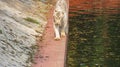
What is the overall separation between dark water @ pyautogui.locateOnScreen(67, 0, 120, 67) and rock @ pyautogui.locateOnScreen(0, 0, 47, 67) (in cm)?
147

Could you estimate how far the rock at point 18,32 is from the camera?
44.3 feet

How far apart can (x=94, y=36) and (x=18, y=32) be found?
4.68 m

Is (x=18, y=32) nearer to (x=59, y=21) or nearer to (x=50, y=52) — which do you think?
(x=59, y=21)

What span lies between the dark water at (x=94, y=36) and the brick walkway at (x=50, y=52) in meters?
0.57

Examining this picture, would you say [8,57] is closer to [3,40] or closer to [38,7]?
[3,40]

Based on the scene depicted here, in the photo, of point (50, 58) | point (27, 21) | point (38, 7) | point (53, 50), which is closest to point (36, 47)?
point (53, 50)

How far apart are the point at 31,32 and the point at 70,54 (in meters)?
2.35

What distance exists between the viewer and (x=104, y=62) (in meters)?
16.0

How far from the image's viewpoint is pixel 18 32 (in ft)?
57.2

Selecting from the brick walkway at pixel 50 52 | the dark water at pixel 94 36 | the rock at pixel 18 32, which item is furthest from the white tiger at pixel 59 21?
the rock at pixel 18 32

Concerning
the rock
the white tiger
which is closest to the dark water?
the white tiger

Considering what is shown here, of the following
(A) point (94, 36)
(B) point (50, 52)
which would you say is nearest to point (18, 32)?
(B) point (50, 52)

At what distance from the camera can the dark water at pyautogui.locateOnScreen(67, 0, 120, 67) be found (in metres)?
16.3

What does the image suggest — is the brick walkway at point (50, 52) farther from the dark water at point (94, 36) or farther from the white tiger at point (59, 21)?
the dark water at point (94, 36)
